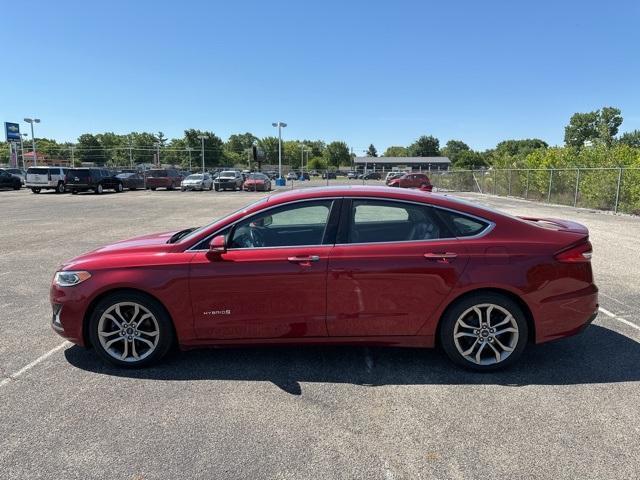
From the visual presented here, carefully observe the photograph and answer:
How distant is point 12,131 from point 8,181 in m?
22.3

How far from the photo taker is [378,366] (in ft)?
13.3

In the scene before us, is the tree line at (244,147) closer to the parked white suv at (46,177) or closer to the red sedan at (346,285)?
the parked white suv at (46,177)

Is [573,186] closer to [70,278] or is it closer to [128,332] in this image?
[128,332]

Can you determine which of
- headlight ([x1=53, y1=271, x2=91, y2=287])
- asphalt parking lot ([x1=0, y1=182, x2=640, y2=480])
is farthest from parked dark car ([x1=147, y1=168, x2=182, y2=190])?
headlight ([x1=53, y1=271, x2=91, y2=287])

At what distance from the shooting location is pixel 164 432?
3080 mm

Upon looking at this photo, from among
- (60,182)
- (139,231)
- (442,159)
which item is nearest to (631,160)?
(139,231)

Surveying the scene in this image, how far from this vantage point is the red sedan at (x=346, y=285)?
3.78m

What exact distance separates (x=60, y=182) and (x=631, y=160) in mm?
33139

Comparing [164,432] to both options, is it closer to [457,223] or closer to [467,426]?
[467,426]

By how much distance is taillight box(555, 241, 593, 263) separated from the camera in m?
3.85

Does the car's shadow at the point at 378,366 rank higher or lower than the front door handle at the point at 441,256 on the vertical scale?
lower

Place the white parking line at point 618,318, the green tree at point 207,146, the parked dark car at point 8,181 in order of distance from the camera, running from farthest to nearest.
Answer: the green tree at point 207,146
the parked dark car at point 8,181
the white parking line at point 618,318

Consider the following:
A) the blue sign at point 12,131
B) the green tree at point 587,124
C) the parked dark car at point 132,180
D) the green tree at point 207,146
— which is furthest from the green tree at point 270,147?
the parked dark car at point 132,180

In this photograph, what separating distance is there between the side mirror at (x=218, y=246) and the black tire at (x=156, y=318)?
26.2 inches
